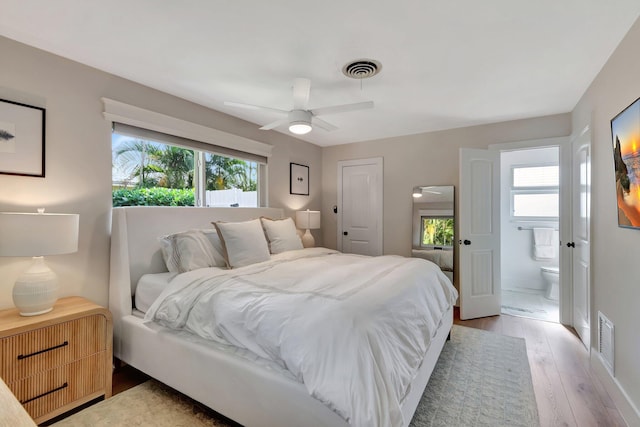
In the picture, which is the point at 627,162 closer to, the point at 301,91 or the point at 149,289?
the point at 301,91

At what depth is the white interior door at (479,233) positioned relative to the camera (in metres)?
3.60

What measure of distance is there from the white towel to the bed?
3.08 meters

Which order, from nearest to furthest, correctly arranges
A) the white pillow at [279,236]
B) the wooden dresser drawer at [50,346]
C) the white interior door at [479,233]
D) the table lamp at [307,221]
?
the wooden dresser drawer at [50,346]
the white pillow at [279,236]
the white interior door at [479,233]
the table lamp at [307,221]

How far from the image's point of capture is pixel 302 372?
1.38 metres

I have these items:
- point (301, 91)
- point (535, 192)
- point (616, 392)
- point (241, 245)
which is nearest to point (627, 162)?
point (616, 392)

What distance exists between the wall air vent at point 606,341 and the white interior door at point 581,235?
319 mm

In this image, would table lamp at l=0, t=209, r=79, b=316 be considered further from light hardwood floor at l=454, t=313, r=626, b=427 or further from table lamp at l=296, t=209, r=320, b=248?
light hardwood floor at l=454, t=313, r=626, b=427

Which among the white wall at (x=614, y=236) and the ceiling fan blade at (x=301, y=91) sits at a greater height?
the ceiling fan blade at (x=301, y=91)

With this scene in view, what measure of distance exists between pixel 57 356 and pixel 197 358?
87 cm

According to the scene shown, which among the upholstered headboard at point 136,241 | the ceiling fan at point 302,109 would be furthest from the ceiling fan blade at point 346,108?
the upholstered headboard at point 136,241

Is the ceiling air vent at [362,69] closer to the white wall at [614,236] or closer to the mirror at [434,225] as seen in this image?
the white wall at [614,236]

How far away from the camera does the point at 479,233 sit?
364 centimetres

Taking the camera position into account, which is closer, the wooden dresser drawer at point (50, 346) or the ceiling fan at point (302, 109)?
the wooden dresser drawer at point (50, 346)

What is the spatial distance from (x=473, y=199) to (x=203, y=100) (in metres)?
3.28
